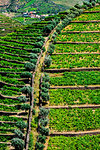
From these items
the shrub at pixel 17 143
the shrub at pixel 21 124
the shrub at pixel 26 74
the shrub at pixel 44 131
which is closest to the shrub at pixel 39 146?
the shrub at pixel 44 131

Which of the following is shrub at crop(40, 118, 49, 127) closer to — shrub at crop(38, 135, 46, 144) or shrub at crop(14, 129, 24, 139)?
shrub at crop(38, 135, 46, 144)

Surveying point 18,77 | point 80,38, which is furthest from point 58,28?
point 18,77

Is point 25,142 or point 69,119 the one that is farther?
point 69,119

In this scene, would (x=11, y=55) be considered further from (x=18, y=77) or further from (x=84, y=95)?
(x=84, y=95)

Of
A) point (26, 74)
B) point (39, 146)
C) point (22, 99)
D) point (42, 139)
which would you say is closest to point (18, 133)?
point (39, 146)

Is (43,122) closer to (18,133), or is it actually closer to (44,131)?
(44,131)

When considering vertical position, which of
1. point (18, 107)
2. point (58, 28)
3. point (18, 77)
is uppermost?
point (58, 28)
